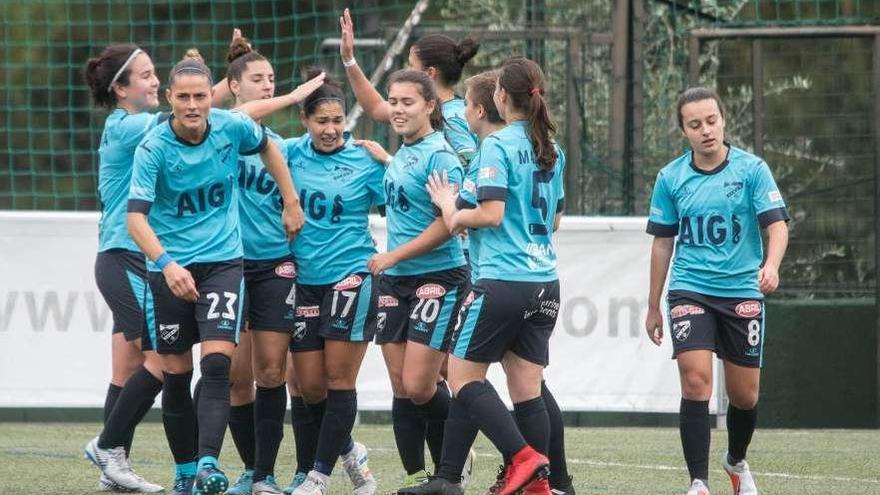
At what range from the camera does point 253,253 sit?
708 centimetres

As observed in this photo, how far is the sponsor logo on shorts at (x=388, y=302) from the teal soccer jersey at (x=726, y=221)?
1164 millimetres

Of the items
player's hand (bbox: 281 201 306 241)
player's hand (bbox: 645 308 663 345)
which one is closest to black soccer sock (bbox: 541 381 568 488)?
player's hand (bbox: 645 308 663 345)

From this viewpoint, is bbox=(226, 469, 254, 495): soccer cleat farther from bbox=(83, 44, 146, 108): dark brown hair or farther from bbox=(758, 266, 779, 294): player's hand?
bbox=(758, 266, 779, 294): player's hand

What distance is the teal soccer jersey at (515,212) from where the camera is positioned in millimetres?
6383

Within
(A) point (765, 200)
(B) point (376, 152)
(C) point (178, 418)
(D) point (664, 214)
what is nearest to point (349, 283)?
(B) point (376, 152)

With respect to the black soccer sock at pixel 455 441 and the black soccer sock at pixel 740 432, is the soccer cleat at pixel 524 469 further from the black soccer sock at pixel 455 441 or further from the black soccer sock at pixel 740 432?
the black soccer sock at pixel 740 432

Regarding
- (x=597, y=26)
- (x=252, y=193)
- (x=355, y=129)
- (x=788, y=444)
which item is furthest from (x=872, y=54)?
(x=252, y=193)

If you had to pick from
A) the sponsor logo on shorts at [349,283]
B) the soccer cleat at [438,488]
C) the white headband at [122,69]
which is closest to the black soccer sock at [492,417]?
the soccer cleat at [438,488]

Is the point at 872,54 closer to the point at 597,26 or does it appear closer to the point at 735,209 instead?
the point at 597,26

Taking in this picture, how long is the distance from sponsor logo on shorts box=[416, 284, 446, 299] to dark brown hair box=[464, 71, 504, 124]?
0.72 m

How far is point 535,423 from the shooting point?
21.3 ft

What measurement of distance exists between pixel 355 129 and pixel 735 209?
584 centimetres

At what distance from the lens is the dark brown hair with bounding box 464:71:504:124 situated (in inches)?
268

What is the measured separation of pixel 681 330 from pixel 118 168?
2.58m
